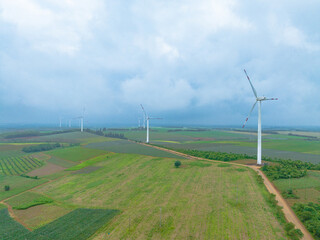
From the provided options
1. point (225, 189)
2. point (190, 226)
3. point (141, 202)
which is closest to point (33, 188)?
point (141, 202)

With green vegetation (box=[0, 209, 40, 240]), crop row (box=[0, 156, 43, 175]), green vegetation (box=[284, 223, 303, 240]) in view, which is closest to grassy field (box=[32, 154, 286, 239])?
green vegetation (box=[284, 223, 303, 240])

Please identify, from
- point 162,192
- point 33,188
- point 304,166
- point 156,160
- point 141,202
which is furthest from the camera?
point 156,160

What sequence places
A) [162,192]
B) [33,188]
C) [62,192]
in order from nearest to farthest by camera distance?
[162,192], [62,192], [33,188]

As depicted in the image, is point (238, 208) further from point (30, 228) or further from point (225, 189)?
point (30, 228)

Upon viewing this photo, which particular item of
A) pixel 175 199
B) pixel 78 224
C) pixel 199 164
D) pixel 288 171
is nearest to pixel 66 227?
pixel 78 224

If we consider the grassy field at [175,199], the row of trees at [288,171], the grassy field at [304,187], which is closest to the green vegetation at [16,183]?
the grassy field at [175,199]

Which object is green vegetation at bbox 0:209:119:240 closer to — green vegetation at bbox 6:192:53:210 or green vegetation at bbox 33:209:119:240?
green vegetation at bbox 33:209:119:240

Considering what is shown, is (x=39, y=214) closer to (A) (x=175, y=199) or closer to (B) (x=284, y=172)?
(A) (x=175, y=199)
